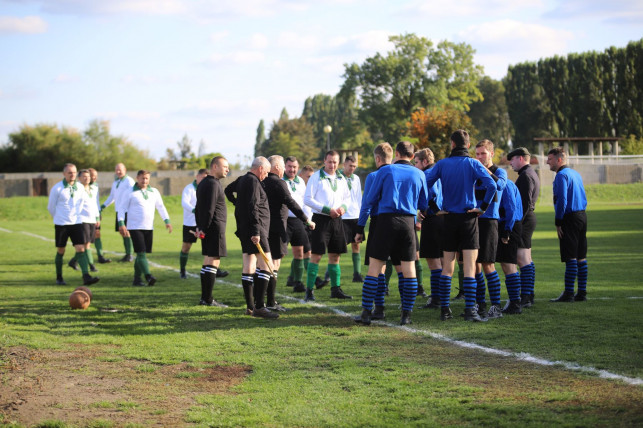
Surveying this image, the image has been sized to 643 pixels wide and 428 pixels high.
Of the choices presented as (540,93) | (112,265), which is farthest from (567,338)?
(540,93)

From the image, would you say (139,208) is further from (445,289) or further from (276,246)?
(445,289)

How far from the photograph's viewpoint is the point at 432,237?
10.7 metres

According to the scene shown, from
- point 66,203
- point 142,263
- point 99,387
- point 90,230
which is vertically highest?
point 66,203

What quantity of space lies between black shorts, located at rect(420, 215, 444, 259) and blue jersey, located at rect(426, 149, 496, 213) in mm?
1544

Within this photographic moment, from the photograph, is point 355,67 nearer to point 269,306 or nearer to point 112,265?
point 112,265

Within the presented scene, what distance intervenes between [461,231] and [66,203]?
8.29m

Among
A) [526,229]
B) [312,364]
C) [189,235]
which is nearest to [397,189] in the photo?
[526,229]

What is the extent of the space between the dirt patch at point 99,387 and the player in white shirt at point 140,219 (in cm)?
545

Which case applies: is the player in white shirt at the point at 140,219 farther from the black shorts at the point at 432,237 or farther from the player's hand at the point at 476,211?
the player's hand at the point at 476,211

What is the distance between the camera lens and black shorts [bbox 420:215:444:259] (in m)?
10.6

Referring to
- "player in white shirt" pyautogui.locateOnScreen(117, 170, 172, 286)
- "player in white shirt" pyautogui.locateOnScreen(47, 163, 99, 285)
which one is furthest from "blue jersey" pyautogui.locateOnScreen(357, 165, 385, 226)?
"player in white shirt" pyautogui.locateOnScreen(47, 163, 99, 285)

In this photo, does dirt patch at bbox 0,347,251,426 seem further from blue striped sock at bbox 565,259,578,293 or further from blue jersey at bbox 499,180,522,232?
blue striped sock at bbox 565,259,578,293

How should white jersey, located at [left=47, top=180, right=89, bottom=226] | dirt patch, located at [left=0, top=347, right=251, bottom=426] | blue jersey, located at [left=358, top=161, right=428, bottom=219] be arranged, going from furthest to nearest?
white jersey, located at [left=47, top=180, right=89, bottom=226]
blue jersey, located at [left=358, top=161, right=428, bottom=219]
dirt patch, located at [left=0, top=347, right=251, bottom=426]

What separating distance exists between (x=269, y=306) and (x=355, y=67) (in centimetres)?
7226
